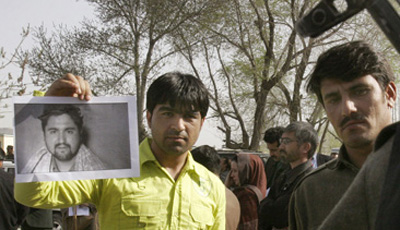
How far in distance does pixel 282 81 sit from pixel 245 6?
3379 mm

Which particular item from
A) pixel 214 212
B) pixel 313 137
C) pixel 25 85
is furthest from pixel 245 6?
pixel 214 212

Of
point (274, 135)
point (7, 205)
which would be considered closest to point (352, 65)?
point (7, 205)

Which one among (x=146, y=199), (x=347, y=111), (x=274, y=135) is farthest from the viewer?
(x=274, y=135)

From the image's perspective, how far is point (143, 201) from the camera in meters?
2.46

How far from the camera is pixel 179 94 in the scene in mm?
2713

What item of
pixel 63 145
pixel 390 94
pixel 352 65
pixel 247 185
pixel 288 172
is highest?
pixel 352 65

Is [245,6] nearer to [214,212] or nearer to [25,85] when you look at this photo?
[25,85]

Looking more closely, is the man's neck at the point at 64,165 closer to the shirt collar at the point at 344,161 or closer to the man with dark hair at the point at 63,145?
the man with dark hair at the point at 63,145

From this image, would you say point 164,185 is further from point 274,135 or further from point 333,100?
point 274,135

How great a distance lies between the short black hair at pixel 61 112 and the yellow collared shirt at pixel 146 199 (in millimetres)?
295

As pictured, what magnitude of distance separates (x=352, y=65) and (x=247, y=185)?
13.6ft

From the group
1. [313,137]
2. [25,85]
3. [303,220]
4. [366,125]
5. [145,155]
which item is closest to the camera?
[366,125]

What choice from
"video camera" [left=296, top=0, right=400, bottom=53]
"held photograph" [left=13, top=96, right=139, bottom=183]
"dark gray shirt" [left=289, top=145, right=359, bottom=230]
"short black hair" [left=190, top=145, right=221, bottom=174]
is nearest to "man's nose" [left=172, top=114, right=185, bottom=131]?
"held photograph" [left=13, top=96, right=139, bottom=183]

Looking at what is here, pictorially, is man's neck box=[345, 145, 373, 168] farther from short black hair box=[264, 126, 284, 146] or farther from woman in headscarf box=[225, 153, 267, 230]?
short black hair box=[264, 126, 284, 146]
